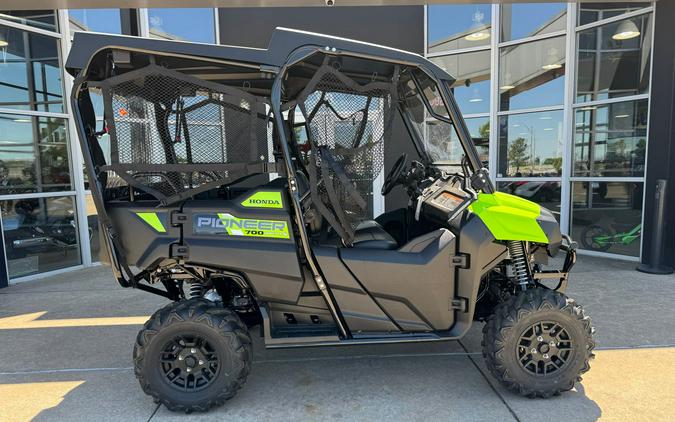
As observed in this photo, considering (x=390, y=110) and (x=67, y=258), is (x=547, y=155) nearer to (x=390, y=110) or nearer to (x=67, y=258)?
(x=390, y=110)

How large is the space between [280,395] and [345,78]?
6.74ft

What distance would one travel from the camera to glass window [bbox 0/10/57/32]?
580cm

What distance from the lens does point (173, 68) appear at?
2641 mm

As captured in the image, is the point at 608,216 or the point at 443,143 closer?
the point at 443,143

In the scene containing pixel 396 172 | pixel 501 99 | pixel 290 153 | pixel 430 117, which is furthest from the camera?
pixel 501 99

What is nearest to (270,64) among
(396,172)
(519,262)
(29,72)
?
(396,172)

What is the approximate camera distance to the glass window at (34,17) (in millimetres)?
5805

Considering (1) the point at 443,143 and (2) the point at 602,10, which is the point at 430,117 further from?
(2) the point at 602,10

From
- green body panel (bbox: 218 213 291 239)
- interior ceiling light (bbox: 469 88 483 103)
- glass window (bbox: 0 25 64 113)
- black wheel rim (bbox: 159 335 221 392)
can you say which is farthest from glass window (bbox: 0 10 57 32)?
interior ceiling light (bbox: 469 88 483 103)

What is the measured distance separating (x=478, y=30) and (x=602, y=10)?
1979 millimetres

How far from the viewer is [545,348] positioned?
2.72 metres

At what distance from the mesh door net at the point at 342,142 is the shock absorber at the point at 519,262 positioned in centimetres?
98

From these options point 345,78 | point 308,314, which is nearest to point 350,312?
point 308,314

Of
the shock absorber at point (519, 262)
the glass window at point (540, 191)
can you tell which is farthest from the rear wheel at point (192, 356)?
the glass window at point (540, 191)
